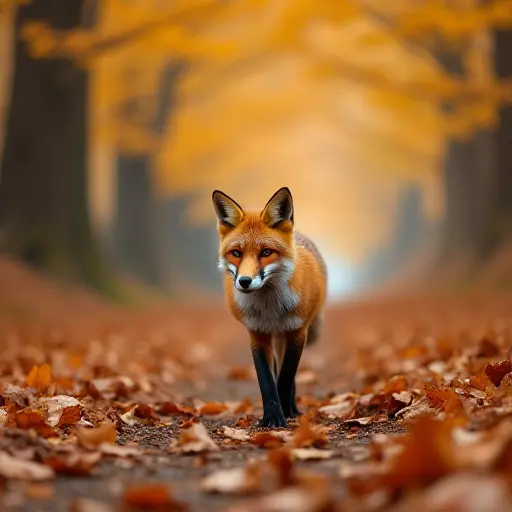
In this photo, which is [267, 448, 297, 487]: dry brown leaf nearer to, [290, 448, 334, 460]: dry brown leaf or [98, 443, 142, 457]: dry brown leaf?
[290, 448, 334, 460]: dry brown leaf

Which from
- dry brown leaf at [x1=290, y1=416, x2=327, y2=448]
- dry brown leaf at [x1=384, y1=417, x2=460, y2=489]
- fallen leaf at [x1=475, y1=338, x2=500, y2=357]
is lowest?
dry brown leaf at [x1=384, y1=417, x2=460, y2=489]

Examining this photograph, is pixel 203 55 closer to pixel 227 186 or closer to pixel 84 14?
pixel 84 14

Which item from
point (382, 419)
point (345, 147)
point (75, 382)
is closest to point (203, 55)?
point (75, 382)

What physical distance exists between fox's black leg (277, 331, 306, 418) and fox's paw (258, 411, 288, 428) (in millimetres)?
510

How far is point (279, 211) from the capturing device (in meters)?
5.09

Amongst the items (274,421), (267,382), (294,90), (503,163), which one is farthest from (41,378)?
(294,90)

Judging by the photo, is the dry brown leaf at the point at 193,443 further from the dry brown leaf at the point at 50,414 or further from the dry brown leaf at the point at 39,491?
the dry brown leaf at the point at 39,491

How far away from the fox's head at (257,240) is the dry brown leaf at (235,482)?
→ 1.78 metres

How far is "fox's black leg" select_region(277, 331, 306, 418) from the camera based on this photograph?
17.6 ft

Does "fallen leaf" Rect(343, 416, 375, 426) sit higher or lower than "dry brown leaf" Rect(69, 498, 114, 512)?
higher

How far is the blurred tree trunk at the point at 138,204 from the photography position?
27250 mm

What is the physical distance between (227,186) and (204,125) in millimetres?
13442

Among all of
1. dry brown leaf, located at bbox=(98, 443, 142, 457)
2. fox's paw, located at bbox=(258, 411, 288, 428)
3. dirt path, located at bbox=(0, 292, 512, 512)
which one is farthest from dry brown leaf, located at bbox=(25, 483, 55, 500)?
fox's paw, located at bbox=(258, 411, 288, 428)

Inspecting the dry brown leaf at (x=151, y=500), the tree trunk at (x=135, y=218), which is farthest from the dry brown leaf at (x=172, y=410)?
the tree trunk at (x=135, y=218)
